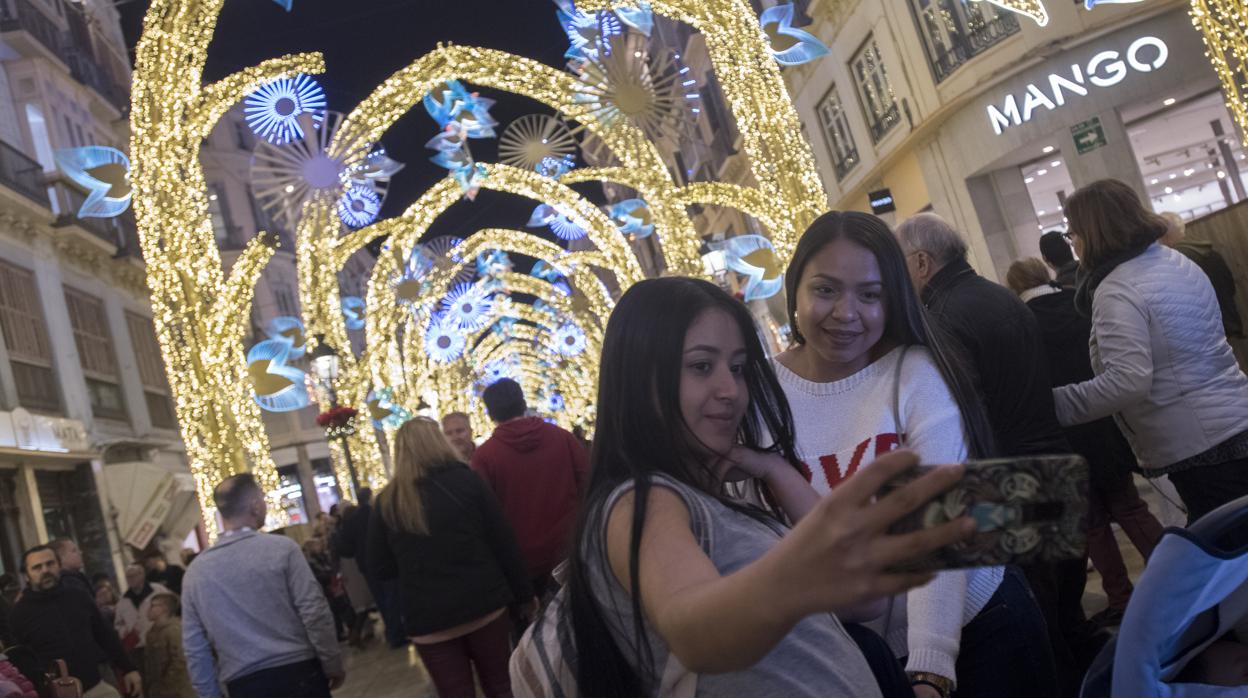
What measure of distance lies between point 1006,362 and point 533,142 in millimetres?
17034

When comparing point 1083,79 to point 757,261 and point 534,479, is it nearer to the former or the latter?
point 757,261

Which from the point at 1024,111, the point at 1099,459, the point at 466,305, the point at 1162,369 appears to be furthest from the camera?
the point at 466,305

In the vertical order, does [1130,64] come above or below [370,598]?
above

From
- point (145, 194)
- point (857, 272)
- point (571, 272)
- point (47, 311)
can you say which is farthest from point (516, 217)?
point (857, 272)

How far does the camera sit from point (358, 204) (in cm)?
1792

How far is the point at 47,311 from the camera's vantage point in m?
22.2

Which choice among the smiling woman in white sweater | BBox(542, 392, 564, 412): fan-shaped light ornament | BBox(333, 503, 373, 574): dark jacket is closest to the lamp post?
BBox(333, 503, 373, 574): dark jacket

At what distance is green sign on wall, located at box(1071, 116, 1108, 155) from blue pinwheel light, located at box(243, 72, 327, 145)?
412 inches

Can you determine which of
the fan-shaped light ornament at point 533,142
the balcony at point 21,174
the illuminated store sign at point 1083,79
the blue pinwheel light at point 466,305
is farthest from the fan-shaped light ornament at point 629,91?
the blue pinwheel light at point 466,305

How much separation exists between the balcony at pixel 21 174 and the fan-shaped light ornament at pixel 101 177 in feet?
40.5

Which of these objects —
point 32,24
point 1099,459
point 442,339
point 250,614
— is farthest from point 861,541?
point 442,339

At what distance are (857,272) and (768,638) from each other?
5.75 ft

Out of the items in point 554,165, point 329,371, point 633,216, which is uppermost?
point 554,165

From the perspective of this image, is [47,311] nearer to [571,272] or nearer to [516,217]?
[571,272]
